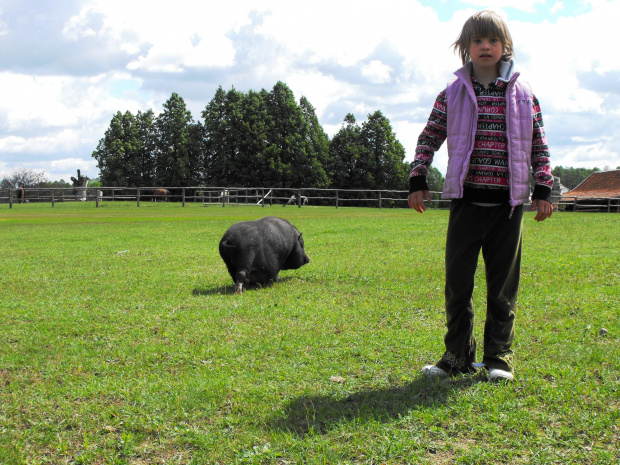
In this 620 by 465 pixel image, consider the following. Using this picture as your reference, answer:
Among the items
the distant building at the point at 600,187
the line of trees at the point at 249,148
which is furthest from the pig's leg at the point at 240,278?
the distant building at the point at 600,187

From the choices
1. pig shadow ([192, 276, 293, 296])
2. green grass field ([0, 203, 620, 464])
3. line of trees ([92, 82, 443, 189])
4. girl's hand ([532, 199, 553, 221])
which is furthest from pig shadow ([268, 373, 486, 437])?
line of trees ([92, 82, 443, 189])

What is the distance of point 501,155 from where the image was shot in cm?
345

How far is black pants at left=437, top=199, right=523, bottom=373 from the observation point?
11.4 ft

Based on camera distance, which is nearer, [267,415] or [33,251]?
[267,415]

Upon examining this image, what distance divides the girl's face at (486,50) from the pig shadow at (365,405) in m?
1.99

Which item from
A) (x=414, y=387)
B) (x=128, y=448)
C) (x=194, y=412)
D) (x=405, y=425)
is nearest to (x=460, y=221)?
(x=414, y=387)

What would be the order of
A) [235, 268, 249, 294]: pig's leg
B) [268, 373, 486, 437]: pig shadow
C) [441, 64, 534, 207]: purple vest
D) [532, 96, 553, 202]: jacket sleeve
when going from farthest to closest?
[235, 268, 249, 294]: pig's leg
[532, 96, 553, 202]: jacket sleeve
[441, 64, 534, 207]: purple vest
[268, 373, 486, 437]: pig shadow

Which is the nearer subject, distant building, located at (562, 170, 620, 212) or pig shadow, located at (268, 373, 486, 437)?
pig shadow, located at (268, 373, 486, 437)

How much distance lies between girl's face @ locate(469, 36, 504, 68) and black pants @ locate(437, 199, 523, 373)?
892 mm

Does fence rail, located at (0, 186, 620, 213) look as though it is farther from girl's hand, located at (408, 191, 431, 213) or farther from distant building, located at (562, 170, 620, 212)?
girl's hand, located at (408, 191, 431, 213)

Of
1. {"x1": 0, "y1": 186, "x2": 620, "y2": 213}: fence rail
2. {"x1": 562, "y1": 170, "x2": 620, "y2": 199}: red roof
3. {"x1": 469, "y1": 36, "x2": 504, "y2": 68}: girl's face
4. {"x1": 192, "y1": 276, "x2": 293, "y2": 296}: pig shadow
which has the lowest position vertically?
{"x1": 192, "y1": 276, "x2": 293, "y2": 296}: pig shadow

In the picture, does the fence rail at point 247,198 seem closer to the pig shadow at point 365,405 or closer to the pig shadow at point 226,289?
the pig shadow at point 226,289

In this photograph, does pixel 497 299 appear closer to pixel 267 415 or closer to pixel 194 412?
pixel 267 415

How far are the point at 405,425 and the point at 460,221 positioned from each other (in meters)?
1.32
